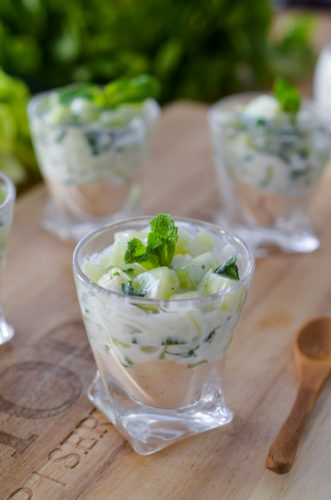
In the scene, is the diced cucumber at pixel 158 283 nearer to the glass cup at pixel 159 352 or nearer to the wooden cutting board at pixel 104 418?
the glass cup at pixel 159 352

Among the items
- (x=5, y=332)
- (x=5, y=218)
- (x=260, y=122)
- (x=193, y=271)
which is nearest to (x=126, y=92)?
(x=260, y=122)

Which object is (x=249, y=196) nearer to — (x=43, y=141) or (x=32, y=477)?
(x=43, y=141)

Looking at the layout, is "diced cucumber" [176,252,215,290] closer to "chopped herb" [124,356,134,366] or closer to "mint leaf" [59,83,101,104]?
"chopped herb" [124,356,134,366]

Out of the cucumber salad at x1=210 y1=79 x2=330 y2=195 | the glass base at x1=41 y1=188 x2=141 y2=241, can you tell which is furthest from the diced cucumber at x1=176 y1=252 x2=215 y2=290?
the glass base at x1=41 y1=188 x2=141 y2=241

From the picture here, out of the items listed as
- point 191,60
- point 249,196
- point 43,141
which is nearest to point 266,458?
point 249,196

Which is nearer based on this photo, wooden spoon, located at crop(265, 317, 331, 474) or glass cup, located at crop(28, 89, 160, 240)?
wooden spoon, located at crop(265, 317, 331, 474)

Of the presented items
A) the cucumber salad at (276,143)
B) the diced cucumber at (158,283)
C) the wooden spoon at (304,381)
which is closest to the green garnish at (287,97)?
the cucumber salad at (276,143)
